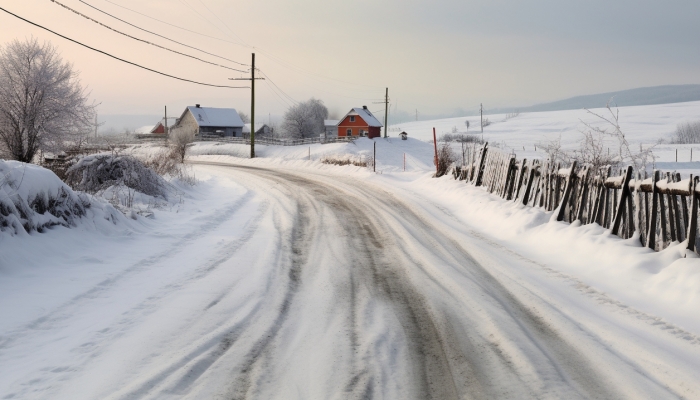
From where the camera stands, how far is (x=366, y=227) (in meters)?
11.1

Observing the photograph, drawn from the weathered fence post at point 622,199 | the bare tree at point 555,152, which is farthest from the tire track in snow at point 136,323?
the bare tree at point 555,152

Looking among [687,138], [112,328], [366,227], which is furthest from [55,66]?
[687,138]

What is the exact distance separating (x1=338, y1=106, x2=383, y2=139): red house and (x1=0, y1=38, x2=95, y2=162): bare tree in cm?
5025

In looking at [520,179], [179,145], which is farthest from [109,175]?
[179,145]

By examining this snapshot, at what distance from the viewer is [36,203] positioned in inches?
317

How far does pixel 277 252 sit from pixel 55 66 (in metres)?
24.4

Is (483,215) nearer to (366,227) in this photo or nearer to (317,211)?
(366,227)

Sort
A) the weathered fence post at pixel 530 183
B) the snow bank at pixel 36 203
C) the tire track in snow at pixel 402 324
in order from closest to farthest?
the tire track in snow at pixel 402 324 < the snow bank at pixel 36 203 < the weathered fence post at pixel 530 183

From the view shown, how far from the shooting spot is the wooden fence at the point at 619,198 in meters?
7.33

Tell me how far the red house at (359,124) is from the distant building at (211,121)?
18.5 meters

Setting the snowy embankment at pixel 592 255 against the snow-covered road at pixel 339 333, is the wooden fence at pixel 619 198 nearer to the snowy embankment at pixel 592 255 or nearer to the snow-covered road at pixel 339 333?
the snowy embankment at pixel 592 255

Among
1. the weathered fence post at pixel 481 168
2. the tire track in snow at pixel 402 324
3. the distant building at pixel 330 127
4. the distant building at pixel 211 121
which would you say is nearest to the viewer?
the tire track in snow at pixel 402 324

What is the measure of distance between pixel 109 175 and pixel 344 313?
33.9ft

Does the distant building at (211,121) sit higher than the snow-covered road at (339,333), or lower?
higher
